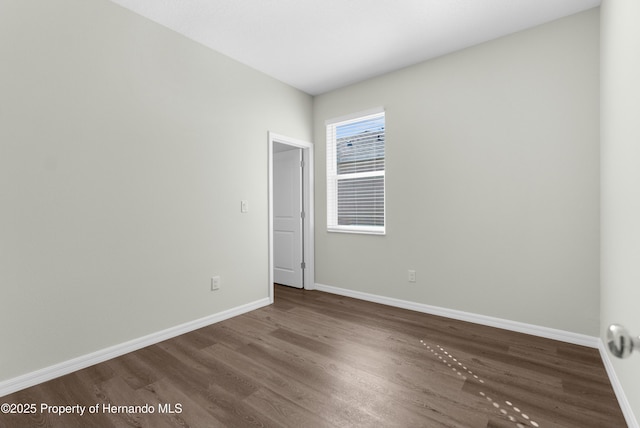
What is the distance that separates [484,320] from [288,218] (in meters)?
2.69

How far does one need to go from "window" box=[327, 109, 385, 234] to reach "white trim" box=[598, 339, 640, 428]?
6.87 feet

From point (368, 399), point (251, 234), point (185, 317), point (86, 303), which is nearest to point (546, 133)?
point (368, 399)

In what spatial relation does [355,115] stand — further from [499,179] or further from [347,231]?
[499,179]

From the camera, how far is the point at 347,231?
3.89 metres

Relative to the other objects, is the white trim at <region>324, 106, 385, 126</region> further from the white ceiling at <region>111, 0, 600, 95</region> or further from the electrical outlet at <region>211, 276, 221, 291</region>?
the electrical outlet at <region>211, 276, 221, 291</region>

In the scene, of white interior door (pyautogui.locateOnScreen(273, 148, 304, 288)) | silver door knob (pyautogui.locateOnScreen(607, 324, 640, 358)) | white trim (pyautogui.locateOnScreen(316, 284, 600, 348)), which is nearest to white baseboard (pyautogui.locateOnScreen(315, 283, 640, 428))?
white trim (pyautogui.locateOnScreen(316, 284, 600, 348))

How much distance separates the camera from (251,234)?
11.2 ft

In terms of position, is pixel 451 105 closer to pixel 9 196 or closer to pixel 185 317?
pixel 185 317

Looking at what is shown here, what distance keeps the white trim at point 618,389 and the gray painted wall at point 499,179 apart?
9.7 inches

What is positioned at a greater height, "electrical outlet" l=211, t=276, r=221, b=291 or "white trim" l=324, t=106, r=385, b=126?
"white trim" l=324, t=106, r=385, b=126

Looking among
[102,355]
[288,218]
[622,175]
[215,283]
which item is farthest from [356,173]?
[102,355]

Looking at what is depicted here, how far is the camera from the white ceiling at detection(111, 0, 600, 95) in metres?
2.36

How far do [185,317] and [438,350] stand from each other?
222 centimetres

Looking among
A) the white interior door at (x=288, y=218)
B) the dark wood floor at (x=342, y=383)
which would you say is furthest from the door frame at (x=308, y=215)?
the dark wood floor at (x=342, y=383)
